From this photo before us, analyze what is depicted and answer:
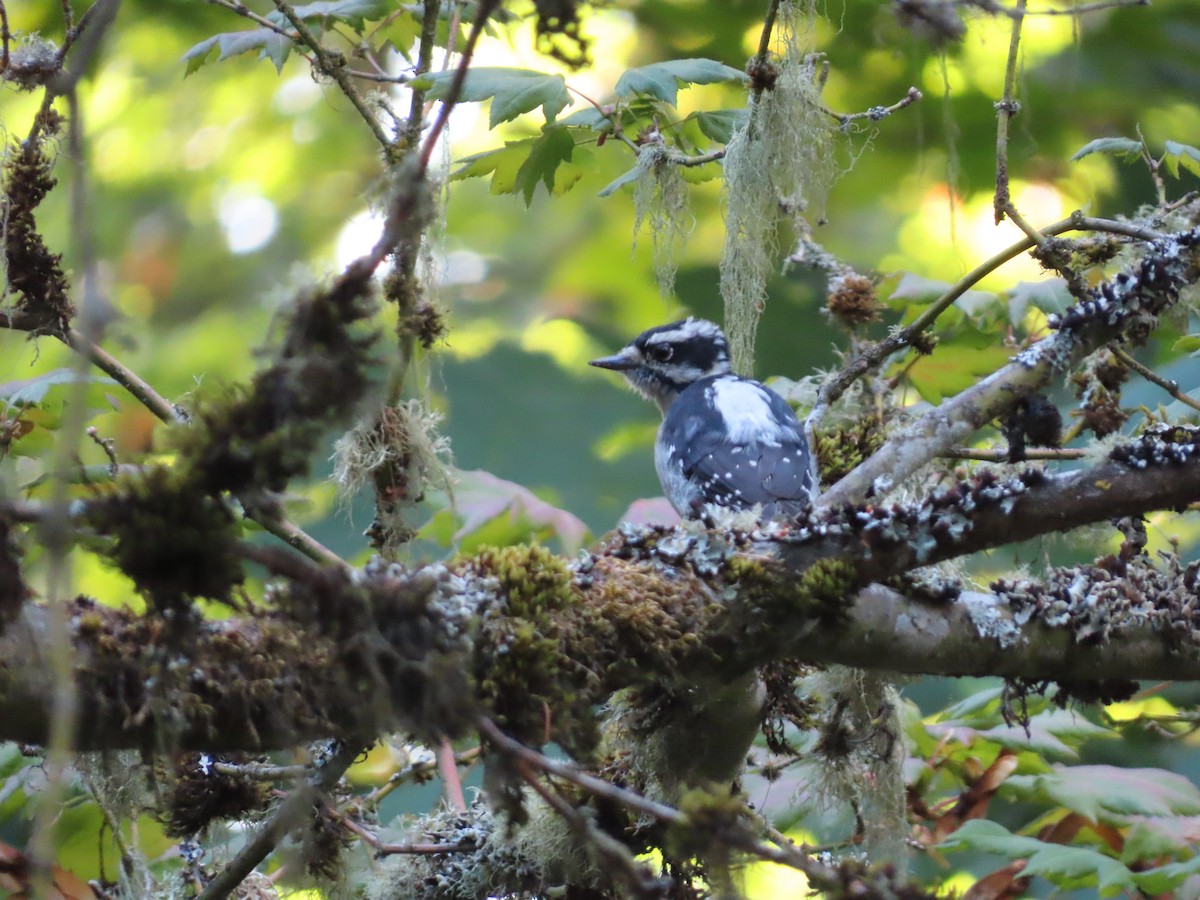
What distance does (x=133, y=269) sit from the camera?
7.52 metres

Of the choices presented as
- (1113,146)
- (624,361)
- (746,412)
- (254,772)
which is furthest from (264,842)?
(624,361)

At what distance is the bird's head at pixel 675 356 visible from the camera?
4824mm

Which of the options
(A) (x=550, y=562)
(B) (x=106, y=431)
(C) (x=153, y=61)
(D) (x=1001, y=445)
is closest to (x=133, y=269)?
(C) (x=153, y=61)

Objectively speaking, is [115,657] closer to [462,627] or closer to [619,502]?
[462,627]

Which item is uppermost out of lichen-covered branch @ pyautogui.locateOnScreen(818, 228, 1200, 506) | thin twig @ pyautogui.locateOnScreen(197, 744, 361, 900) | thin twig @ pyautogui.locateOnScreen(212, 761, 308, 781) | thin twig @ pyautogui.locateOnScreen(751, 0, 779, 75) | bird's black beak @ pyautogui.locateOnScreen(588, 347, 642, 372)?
bird's black beak @ pyautogui.locateOnScreen(588, 347, 642, 372)

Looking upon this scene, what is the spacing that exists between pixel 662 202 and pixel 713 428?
101cm

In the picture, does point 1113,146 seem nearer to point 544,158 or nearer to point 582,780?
point 544,158

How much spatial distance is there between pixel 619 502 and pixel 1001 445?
293 cm

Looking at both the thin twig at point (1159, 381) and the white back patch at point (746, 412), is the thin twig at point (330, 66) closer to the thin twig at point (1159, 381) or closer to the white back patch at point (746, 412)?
the white back patch at point (746, 412)

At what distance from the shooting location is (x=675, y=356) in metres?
4.84

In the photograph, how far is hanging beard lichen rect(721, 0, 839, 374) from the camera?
120 inches

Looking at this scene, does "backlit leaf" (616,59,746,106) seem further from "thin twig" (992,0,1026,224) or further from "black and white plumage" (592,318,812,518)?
"black and white plumage" (592,318,812,518)

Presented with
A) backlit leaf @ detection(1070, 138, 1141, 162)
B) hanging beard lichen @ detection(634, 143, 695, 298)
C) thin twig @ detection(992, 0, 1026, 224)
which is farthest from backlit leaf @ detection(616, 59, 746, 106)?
backlit leaf @ detection(1070, 138, 1141, 162)

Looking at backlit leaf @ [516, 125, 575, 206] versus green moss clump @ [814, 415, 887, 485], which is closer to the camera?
backlit leaf @ [516, 125, 575, 206]
